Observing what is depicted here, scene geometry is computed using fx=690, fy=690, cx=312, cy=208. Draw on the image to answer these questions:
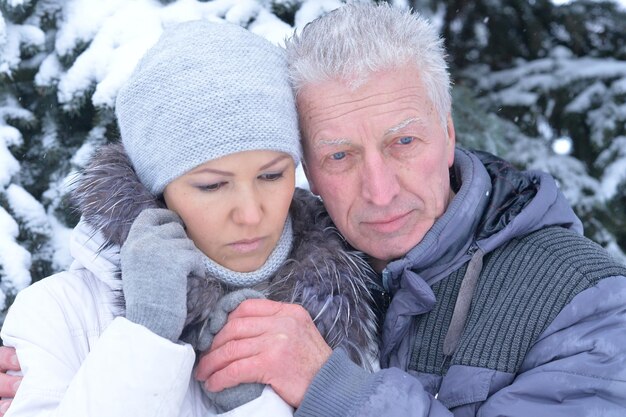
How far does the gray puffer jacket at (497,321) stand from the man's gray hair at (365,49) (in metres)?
0.41

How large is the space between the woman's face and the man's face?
0.84 feet

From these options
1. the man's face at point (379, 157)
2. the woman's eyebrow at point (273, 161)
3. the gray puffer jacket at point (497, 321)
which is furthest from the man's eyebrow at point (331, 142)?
the gray puffer jacket at point (497, 321)

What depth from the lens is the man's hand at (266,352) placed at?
1910mm

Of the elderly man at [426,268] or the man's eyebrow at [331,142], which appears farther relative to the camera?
the man's eyebrow at [331,142]

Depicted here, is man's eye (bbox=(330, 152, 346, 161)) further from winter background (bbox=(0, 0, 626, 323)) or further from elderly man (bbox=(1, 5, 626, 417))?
winter background (bbox=(0, 0, 626, 323))

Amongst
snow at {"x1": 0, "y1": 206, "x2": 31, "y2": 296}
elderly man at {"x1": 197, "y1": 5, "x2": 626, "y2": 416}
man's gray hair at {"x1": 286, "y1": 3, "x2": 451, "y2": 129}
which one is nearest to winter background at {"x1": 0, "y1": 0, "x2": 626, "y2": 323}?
snow at {"x1": 0, "y1": 206, "x2": 31, "y2": 296}

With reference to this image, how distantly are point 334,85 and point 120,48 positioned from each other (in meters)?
1.13

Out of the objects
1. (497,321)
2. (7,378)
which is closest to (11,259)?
(7,378)

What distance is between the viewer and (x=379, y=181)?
2.29 m

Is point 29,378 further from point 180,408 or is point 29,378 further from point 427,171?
point 427,171

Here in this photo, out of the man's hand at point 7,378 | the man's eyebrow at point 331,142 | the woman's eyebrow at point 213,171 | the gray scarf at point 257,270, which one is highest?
the woman's eyebrow at point 213,171

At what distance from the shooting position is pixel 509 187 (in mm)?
2402

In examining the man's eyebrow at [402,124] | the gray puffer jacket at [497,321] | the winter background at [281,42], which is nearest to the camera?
the gray puffer jacket at [497,321]

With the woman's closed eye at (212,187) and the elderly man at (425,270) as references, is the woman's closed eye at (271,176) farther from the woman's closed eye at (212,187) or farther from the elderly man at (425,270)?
the elderly man at (425,270)
